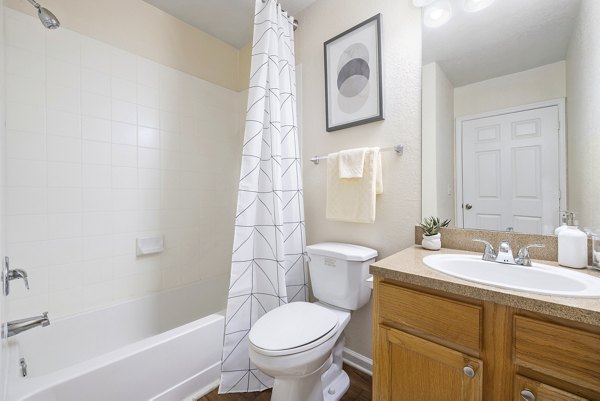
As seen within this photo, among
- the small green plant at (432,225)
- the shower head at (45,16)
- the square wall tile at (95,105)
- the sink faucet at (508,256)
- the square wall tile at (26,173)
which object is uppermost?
the shower head at (45,16)

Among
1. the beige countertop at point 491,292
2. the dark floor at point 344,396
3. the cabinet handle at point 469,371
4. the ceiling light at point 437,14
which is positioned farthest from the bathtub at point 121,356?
the ceiling light at point 437,14

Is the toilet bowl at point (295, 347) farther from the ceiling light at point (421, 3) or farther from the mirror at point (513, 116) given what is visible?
the ceiling light at point (421, 3)

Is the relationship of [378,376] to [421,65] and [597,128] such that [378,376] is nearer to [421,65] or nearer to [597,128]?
[597,128]

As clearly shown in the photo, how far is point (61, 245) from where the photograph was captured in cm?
138

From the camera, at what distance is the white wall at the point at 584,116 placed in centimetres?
84

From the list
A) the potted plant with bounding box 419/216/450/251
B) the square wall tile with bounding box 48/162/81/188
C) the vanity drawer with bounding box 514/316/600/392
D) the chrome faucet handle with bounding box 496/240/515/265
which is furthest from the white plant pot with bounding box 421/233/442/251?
the square wall tile with bounding box 48/162/81/188

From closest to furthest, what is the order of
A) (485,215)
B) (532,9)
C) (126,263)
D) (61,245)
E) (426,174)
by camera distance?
(532,9)
(485,215)
(426,174)
(61,245)
(126,263)

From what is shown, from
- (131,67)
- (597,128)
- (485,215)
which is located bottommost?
(485,215)

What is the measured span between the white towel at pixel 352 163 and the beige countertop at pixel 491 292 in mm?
544

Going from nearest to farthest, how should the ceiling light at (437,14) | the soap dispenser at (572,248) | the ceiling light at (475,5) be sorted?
the soap dispenser at (572,248) < the ceiling light at (475,5) < the ceiling light at (437,14)

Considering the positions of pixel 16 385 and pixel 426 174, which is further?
pixel 426 174

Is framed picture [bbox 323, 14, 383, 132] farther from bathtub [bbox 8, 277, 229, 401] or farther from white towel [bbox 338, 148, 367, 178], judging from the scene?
bathtub [bbox 8, 277, 229, 401]

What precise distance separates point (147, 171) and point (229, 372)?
54.6 inches

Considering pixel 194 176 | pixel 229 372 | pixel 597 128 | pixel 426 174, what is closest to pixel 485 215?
pixel 426 174
